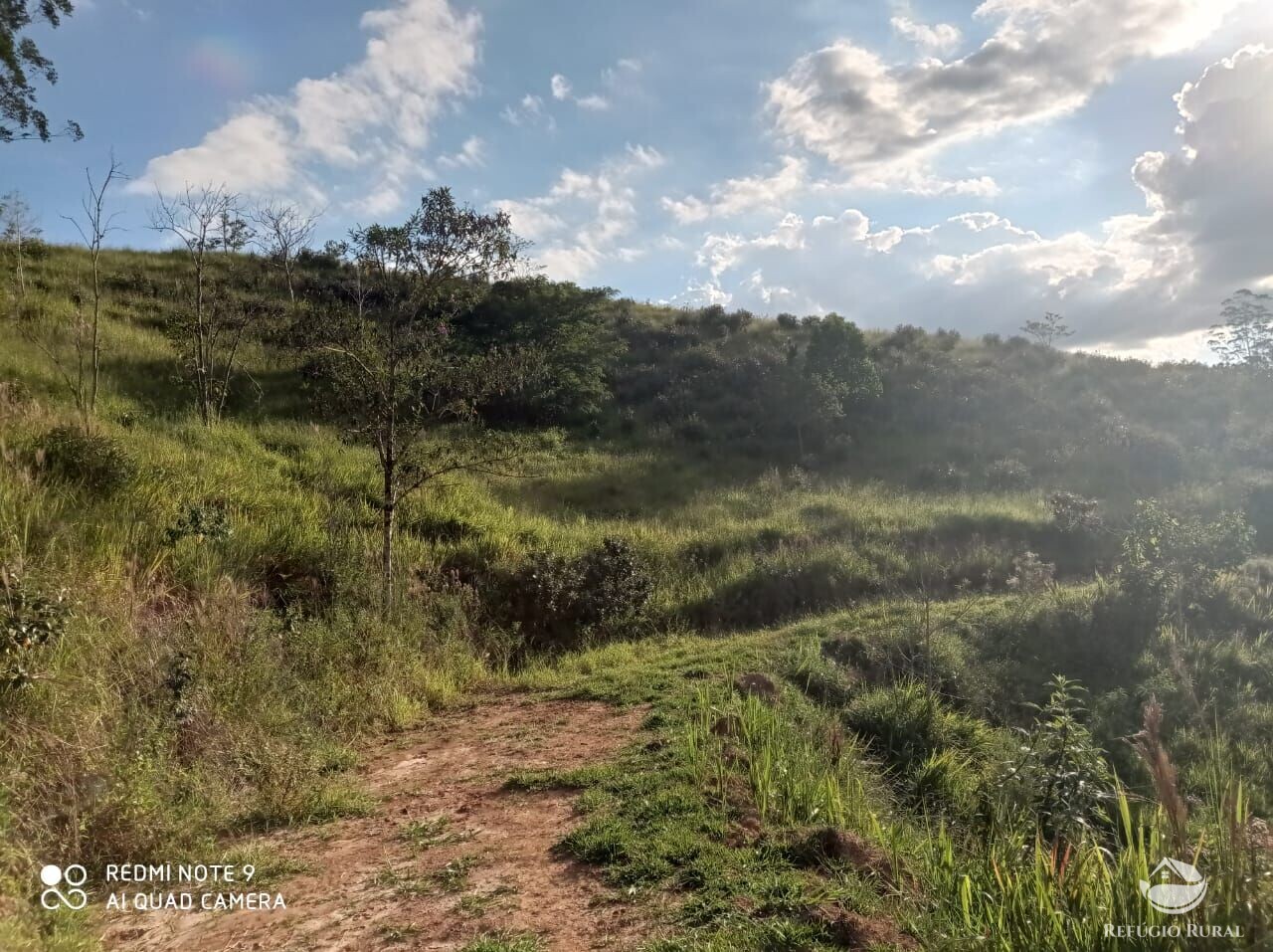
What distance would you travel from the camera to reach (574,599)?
1166 cm

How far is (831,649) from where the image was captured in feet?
33.2

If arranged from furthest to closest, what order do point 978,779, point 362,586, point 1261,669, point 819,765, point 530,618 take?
point 530,618, point 1261,669, point 362,586, point 978,779, point 819,765

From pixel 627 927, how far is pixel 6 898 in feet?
9.67

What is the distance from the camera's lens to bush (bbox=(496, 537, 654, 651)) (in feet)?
37.1

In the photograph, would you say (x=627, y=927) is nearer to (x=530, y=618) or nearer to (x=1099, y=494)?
(x=530, y=618)

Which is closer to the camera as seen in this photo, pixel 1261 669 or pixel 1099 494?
pixel 1261 669

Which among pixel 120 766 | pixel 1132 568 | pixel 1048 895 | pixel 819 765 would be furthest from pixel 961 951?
pixel 1132 568

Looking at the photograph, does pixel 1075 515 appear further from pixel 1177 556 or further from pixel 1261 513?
pixel 1261 513

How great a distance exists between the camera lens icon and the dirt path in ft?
0.75

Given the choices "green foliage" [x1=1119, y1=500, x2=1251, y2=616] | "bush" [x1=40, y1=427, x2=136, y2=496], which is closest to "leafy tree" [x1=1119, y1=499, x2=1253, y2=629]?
"green foliage" [x1=1119, y1=500, x2=1251, y2=616]

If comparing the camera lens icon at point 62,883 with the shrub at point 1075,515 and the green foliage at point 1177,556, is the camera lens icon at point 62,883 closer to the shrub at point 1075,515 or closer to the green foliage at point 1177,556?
the green foliage at point 1177,556

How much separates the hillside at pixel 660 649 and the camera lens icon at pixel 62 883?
11 centimetres

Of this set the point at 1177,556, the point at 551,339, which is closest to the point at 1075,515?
the point at 1177,556

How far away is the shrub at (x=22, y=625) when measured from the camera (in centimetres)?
449
